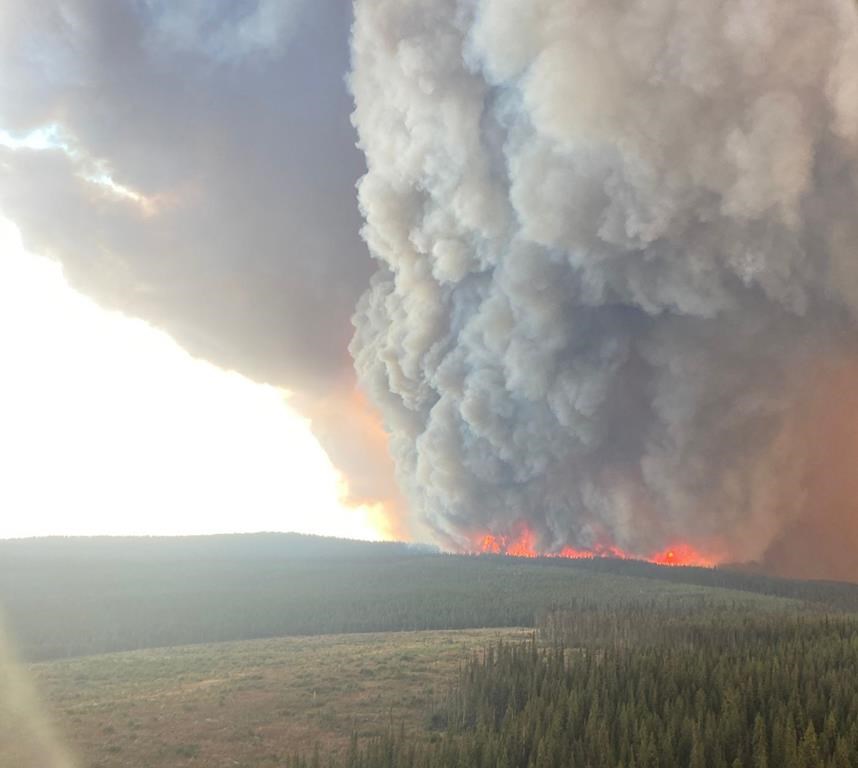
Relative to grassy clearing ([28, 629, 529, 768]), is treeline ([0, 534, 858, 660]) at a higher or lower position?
higher

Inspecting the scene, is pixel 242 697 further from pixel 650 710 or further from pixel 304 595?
pixel 304 595

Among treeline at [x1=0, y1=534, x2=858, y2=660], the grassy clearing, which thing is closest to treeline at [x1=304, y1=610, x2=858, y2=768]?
the grassy clearing

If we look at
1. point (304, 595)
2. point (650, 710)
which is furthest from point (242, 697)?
point (304, 595)

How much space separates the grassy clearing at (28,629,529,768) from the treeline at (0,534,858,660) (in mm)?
19100

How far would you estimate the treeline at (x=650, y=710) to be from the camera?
143ft

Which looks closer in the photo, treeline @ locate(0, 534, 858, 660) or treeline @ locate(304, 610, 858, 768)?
treeline @ locate(304, 610, 858, 768)

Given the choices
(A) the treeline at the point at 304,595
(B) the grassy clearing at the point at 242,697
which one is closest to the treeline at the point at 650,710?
(B) the grassy clearing at the point at 242,697

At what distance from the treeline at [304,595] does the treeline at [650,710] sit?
38715 millimetres

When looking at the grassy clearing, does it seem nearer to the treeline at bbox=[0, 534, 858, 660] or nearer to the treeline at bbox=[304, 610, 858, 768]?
the treeline at bbox=[304, 610, 858, 768]

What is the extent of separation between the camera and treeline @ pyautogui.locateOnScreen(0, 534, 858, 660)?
4183 inches

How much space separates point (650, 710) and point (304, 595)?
8354cm

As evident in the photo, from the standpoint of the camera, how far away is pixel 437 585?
5044 inches

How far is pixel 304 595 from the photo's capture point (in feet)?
422

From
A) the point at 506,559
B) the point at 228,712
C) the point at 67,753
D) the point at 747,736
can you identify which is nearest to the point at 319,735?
the point at 228,712
